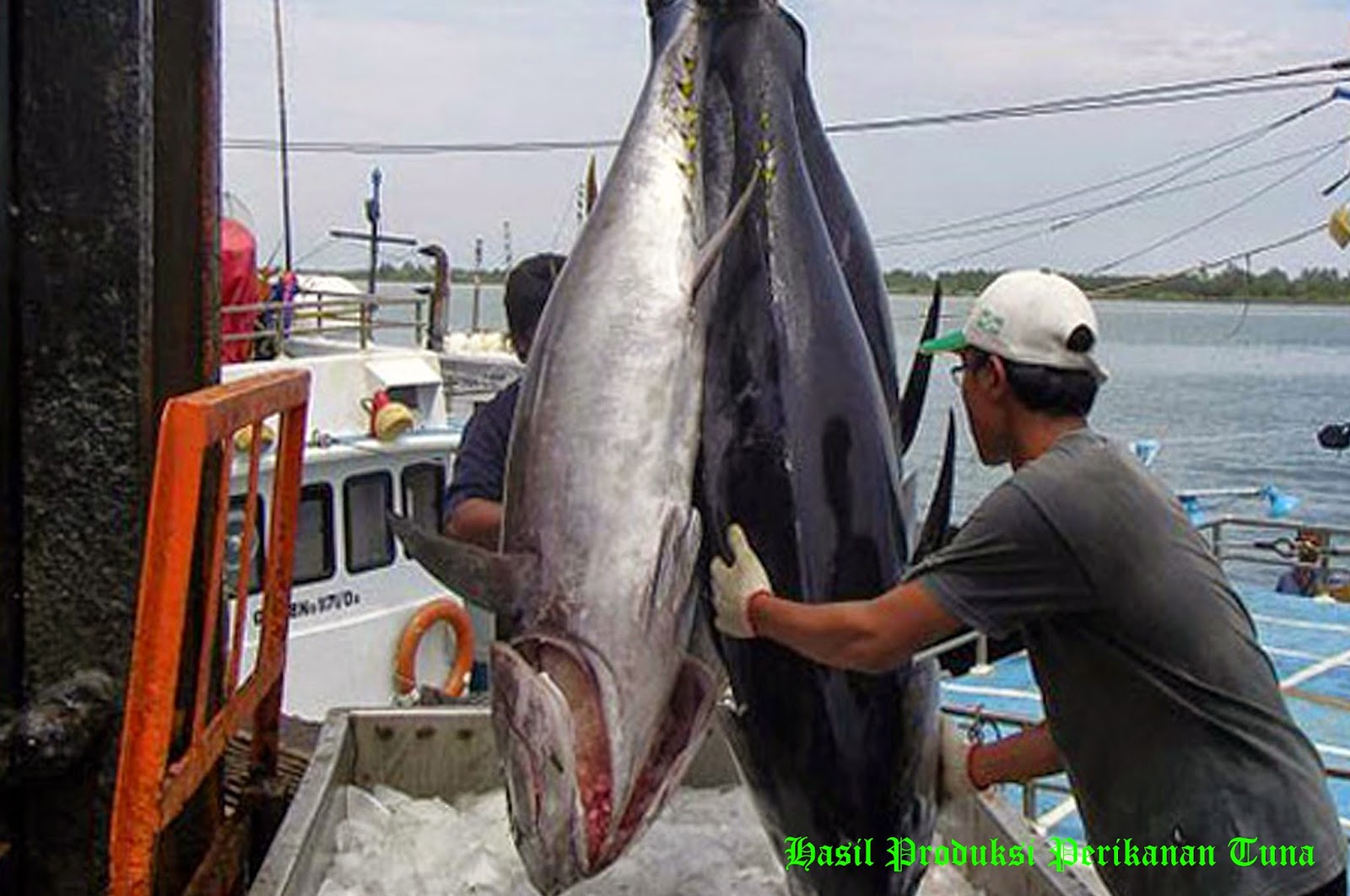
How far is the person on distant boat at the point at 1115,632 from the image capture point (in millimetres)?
2354

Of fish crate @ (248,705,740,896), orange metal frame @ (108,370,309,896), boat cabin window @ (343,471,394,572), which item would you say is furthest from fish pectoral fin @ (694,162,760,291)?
boat cabin window @ (343,471,394,572)

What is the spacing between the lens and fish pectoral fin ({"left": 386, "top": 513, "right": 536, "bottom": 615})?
2316 mm

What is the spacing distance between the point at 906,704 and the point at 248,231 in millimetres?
7866

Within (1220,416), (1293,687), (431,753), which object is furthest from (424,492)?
(1220,416)

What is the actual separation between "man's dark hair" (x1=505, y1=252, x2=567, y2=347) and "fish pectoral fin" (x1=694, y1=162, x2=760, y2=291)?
1109 millimetres

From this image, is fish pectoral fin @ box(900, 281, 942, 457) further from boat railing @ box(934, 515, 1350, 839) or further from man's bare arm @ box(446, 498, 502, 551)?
man's bare arm @ box(446, 498, 502, 551)

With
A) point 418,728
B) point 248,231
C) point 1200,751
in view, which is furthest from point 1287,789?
point 248,231

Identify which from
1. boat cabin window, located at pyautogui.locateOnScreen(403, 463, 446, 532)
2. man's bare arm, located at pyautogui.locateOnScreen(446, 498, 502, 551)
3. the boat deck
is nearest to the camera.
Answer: man's bare arm, located at pyautogui.locateOnScreen(446, 498, 502, 551)

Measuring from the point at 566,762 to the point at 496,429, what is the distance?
4.73 ft

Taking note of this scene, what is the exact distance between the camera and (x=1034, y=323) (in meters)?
2.54

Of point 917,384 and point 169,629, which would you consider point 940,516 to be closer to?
point 917,384

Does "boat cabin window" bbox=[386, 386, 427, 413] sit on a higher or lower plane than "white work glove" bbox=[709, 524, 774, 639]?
lower

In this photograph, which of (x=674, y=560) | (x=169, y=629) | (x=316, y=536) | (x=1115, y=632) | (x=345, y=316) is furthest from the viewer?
(x=345, y=316)

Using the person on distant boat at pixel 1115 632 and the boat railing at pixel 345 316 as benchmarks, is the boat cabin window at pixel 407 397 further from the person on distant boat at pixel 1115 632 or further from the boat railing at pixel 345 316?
the person on distant boat at pixel 1115 632
